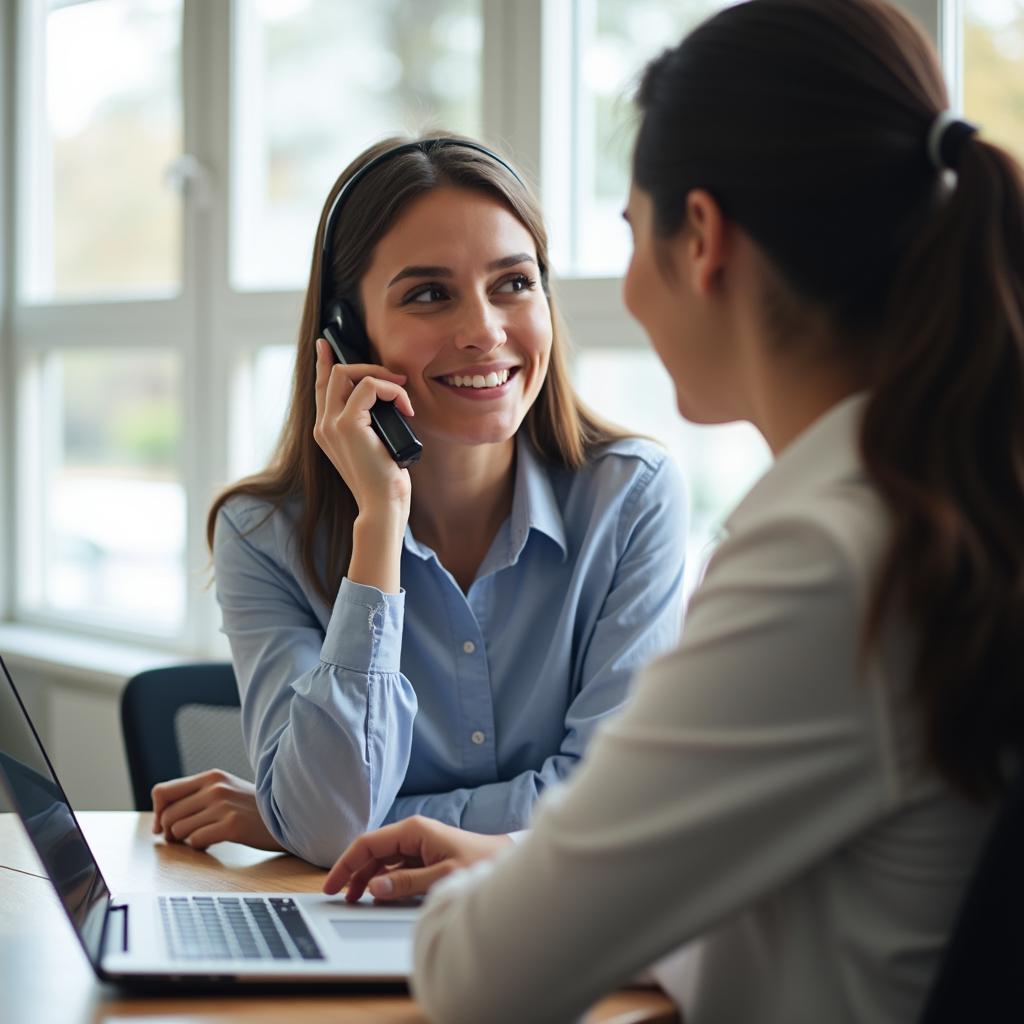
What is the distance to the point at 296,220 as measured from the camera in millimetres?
3432

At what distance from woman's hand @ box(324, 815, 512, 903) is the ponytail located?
1.97 feet

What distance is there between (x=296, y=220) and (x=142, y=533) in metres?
1.09

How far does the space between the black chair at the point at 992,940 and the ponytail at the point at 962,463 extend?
38 millimetres

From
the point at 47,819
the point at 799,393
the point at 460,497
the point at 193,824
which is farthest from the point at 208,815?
the point at 799,393

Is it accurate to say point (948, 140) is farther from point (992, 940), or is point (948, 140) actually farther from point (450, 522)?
point (450, 522)

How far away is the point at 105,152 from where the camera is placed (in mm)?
3830

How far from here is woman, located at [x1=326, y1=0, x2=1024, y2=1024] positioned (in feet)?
2.48

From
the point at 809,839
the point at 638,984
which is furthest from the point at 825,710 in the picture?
the point at 638,984

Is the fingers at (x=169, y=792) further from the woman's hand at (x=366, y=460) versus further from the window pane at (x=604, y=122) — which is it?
the window pane at (x=604, y=122)

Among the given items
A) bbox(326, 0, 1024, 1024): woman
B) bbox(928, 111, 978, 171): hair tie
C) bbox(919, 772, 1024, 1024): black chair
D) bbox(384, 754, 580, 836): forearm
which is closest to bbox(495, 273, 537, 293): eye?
bbox(384, 754, 580, 836): forearm

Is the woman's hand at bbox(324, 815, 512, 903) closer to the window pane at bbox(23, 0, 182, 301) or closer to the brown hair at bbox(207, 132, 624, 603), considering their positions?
the brown hair at bbox(207, 132, 624, 603)

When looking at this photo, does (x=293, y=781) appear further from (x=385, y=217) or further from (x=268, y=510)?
(x=385, y=217)

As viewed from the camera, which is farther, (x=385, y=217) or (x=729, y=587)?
(x=385, y=217)

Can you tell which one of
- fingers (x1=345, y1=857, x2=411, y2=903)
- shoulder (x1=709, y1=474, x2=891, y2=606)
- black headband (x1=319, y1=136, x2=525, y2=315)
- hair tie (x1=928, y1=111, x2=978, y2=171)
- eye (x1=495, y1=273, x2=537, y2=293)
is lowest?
fingers (x1=345, y1=857, x2=411, y2=903)
